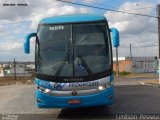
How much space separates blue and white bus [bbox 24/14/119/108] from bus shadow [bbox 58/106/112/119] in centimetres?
98

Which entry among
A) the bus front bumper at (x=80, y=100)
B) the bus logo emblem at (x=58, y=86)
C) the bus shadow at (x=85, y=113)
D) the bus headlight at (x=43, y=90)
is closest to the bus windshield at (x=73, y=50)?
the bus logo emblem at (x=58, y=86)

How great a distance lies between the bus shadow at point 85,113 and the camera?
1356 centimetres

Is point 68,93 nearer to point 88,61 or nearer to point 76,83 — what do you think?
point 76,83

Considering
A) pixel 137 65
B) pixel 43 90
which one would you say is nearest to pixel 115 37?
pixel 43 90

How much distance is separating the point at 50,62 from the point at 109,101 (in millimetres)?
2335

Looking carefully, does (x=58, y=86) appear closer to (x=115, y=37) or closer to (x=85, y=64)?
(x=85, y=64)

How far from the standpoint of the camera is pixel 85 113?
14383 mm

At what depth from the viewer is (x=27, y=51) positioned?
43.3ft

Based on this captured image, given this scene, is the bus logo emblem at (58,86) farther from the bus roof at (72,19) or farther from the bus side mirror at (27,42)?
the bus roof at (72,19)

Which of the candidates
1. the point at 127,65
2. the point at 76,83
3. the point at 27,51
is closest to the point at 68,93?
the point at 76,83

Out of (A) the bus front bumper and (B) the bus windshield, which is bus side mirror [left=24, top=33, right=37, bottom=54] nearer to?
(B) the bus windshield

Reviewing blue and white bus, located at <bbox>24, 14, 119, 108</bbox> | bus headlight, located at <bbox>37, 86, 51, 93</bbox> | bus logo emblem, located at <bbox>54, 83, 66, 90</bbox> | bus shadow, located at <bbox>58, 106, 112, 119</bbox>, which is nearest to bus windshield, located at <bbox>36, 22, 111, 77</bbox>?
blue and white bus, located at <bbox>24, 14, 119, 108</bbox>

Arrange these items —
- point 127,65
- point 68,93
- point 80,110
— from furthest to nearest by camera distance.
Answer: point 127,65
point 80,110
point 68,93

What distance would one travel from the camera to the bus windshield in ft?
42.1
